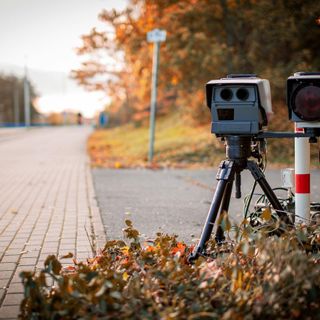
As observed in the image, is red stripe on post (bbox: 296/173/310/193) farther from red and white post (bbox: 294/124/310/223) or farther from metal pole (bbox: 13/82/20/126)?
metal pole (bbox: 13/82/20/126)

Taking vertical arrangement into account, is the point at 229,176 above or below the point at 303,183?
above

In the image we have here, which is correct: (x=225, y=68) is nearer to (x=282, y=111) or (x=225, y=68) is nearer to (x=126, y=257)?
(x=282, y=111)

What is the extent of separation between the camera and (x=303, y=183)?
14.2 ft

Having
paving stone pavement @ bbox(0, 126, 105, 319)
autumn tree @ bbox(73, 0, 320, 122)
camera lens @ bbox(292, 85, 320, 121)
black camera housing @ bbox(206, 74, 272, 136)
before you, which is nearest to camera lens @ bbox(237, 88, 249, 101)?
black camera housing @ bbox(206, 74, 272, 136)

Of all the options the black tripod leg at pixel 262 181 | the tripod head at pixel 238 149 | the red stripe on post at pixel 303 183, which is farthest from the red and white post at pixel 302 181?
the tripod head at pixel 238 149

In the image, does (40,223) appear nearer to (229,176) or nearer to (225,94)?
(229,176)

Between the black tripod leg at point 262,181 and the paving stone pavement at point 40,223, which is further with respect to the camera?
the paving stone pavement at point 40,223

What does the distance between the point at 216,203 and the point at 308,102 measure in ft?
3.01

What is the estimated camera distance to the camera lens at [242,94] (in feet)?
12.0

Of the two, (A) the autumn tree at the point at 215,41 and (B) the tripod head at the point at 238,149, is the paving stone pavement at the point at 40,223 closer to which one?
(B) the tripod head at the point at 238,149

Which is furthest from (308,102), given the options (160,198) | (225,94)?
(160,198)

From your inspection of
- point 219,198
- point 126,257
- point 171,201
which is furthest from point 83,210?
point 219,198

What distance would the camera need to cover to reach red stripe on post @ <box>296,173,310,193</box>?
4.31 m

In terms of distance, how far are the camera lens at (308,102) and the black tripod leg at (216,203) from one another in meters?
0.59
